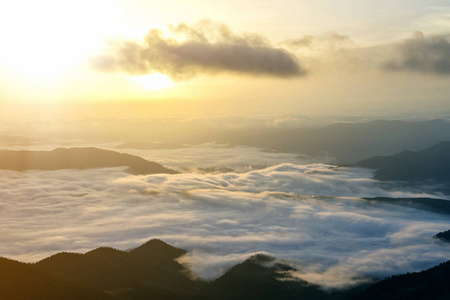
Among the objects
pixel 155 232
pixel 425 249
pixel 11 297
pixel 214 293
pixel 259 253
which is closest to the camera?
pixel 11 297

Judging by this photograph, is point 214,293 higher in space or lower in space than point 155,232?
lower

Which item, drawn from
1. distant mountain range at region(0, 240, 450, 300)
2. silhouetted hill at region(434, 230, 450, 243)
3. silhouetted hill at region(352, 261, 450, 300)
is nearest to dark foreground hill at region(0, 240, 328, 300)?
distant mountain range at region(0, 240, 450, 300)

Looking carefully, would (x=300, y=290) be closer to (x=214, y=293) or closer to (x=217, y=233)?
(x=214, y=293)

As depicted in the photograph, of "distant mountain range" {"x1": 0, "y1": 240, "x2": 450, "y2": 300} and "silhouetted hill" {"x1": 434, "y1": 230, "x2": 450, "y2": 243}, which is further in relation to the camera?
"silhouetted hill" {"x1": 434, "y1": 230, "x2": 450, "y2": 243}

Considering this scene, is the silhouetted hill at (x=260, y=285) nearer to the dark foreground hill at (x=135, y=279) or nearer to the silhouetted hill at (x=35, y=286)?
the dark foreground hill at (x=135, y=279)

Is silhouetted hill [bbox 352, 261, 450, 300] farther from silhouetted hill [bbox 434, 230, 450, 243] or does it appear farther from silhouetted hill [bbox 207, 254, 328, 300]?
silhouetted hill [bbox 434, 230, 450, 243]

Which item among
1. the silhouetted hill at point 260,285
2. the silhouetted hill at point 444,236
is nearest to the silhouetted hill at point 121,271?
the silhouetted hill at point 260,285

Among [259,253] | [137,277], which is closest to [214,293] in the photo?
[137,277]

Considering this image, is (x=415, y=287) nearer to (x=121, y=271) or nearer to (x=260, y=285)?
(x=260, y=285)
